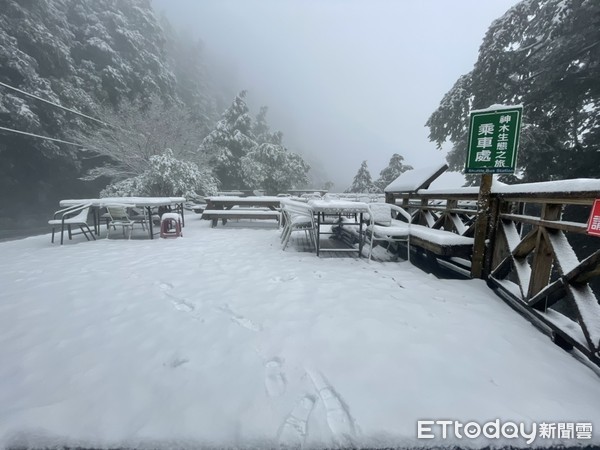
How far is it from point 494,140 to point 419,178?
1.87m

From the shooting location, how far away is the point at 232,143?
19188 mm

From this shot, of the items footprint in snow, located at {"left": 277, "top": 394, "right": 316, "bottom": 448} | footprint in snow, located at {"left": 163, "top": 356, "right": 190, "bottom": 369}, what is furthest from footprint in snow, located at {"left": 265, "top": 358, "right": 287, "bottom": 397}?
footprint in snow, located at {"left": 163, "top": 356, "right": 190, "bottom": 369}

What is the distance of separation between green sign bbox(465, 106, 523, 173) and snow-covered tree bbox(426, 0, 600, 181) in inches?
303

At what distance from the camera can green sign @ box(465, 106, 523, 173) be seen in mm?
2660

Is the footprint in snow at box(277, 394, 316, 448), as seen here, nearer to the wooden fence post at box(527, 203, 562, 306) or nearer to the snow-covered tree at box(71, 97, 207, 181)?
the wooden fence post at box(527, 203, 562, 306)

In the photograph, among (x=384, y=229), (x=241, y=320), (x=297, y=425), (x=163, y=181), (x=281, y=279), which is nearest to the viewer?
(x=297, y=425)

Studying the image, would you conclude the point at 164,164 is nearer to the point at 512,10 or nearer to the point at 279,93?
the point at 512,10

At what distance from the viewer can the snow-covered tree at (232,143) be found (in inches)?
728

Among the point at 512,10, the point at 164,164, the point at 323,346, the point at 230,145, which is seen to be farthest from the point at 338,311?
the point at 230,145

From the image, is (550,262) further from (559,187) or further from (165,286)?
(165,286)

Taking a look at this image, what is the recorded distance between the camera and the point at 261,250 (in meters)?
4.55

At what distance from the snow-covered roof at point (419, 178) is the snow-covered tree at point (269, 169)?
1374 centimetres

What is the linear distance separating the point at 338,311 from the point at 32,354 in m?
2.18

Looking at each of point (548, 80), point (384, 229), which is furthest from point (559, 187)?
point (548, 80)
